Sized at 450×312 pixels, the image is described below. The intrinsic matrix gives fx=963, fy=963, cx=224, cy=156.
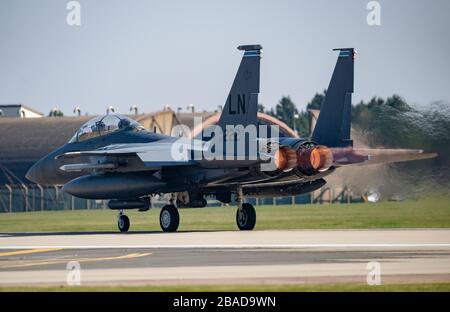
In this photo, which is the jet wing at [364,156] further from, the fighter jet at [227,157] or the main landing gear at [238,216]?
A: the main landing gear at [238,216]

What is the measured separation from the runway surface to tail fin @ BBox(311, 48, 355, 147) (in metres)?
2.96

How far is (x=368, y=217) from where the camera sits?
34594 mm

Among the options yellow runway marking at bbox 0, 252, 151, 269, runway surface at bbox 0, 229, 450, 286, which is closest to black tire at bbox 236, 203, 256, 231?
runway surface at bbox 0, 229, 450, 286

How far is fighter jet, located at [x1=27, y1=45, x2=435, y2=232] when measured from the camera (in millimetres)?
26703

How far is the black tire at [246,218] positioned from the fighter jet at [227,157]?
0.03 meters

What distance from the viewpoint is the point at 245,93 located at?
87.4 feet

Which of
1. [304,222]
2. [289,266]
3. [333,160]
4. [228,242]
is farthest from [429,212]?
[289,266]

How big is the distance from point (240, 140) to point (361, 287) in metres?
12.7

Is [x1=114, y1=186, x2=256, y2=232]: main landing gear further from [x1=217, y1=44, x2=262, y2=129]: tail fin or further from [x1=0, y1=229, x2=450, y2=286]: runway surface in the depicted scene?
[x1=217, y1=44, x2=262, y2=129]: tail fin

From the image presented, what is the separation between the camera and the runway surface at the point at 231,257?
1570 cm

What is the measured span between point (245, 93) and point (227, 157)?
1.85 m

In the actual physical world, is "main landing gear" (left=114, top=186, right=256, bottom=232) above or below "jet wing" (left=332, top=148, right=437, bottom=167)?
below

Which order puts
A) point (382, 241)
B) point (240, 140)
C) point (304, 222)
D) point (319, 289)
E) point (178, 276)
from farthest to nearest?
point (304, 222) → point (240, 140) → point (382, 241) → point (178, 276) → point (319, 289)

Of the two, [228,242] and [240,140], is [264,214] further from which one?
[228,242]
